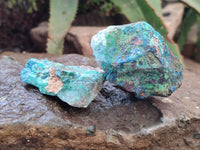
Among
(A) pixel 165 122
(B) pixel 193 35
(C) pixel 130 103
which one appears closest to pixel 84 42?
(C) pixel 130 103

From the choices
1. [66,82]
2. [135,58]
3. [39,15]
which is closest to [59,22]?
[39,15]

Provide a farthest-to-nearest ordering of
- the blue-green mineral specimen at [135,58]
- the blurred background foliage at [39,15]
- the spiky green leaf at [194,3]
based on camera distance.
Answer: the blurred background foliage at [39,15] < the spiky green leaf at [194,3] < the blue-green mineral specimen at [135,58]

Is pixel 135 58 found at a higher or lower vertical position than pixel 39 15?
higher

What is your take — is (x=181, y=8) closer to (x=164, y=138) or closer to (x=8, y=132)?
(x=164, y=138)

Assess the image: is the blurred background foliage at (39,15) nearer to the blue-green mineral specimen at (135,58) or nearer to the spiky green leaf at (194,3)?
the spiky green leaf at (194,3)

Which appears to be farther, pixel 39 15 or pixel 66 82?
pixel 39 15

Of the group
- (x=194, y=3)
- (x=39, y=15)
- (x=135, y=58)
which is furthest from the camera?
(x=39, y=15)

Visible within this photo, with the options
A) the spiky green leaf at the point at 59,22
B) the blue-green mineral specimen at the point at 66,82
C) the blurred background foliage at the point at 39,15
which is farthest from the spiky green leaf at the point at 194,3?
the blue-green mineral specimen at the point at 66,82

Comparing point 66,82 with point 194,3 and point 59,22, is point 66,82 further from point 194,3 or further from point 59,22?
point 194,3
